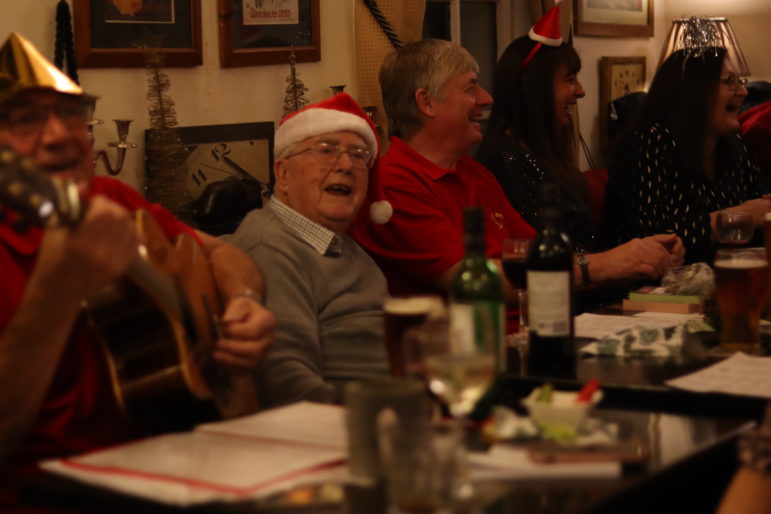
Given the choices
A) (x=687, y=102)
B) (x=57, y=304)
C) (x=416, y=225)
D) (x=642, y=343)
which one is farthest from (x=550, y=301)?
(x=687, y=102)

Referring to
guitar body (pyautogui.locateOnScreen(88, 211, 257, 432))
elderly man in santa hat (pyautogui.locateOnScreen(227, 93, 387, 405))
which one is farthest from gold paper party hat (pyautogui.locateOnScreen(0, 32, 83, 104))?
elderly man in santa hat (pyautogui.locateOnScreen(227, 93, 387, 405))

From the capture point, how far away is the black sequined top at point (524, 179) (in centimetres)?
371

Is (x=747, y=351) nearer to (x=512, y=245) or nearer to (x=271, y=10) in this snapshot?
(x=512, y=245)

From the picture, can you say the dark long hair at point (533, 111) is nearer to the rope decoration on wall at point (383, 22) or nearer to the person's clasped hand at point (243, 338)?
the rope decoration on wall at point (383, 22)

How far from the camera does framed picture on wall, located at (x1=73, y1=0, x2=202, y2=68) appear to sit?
2.94 meters

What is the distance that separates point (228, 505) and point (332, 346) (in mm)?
1167

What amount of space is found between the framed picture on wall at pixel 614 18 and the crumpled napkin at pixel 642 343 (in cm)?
357

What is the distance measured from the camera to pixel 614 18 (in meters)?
5.87

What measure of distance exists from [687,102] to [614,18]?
1982 mm

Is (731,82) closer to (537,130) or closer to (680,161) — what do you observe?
(680,161)

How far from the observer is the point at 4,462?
172 centimetres

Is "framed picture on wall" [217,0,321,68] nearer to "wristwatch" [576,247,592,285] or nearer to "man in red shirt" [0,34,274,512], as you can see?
"wristwatch" [576,247,592,285]

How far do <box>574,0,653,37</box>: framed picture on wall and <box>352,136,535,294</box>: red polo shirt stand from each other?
8.34 feet

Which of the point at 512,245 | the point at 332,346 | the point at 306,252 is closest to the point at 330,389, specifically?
the point at 332,346
